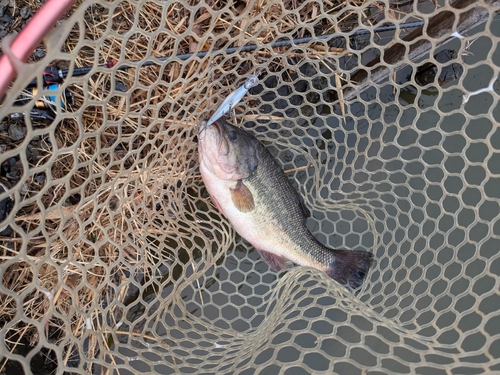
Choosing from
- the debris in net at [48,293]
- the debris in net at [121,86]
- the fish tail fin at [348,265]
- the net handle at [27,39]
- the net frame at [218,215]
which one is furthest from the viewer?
the debris in net at [121,86]

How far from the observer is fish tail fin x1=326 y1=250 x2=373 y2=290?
2527 millimetres

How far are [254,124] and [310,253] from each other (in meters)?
0.97

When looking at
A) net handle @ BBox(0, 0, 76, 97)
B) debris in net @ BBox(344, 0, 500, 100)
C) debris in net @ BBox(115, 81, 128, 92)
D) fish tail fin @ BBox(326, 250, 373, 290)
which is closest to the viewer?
net handle @ BBox(0, 0, 76, 97)

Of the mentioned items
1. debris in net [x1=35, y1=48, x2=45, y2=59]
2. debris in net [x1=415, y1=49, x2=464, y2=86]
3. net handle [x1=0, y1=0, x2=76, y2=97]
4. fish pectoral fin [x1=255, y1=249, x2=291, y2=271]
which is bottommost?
fish pectoral fin [x1=255, y1=249, x2=291, y2=271]

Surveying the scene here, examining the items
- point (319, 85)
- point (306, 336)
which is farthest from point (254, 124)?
point (306, 336)

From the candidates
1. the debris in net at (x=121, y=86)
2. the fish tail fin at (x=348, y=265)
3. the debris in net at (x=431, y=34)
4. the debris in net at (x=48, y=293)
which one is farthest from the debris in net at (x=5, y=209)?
the debris in net at (x=431, y=34)

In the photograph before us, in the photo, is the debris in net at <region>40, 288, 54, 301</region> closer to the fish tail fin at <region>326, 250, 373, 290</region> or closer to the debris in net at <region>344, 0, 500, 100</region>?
the fish tail fin at <region>326, 250, 373, 290</region>

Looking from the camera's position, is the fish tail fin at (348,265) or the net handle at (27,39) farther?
the fish tail fin at (348,265)

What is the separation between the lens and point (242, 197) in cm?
238

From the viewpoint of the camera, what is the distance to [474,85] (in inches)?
116

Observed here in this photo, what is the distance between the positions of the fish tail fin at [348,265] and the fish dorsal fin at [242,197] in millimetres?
623

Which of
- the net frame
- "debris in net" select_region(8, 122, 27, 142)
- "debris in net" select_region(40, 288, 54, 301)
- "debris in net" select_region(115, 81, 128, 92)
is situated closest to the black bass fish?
the net frame

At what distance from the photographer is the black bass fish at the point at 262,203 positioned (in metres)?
2.28

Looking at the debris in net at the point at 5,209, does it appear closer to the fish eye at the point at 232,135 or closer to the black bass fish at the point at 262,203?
the black bass fish at the point at 262,203
